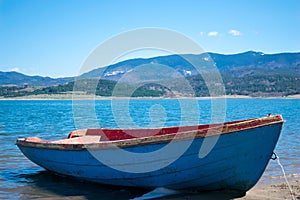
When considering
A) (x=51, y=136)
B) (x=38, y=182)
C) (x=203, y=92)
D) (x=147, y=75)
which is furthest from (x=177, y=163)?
(x=203, y=92)

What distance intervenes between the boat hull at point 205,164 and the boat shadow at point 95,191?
182 mm

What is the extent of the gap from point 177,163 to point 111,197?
2072 millimetres

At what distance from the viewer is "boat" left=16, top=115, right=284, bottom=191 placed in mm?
8547

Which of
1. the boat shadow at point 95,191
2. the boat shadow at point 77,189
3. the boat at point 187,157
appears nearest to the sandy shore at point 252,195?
the boat shadow at point 95,191

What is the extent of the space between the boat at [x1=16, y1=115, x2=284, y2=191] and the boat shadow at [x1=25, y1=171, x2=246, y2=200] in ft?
0.58

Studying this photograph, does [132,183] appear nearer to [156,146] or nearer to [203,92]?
[156,146]

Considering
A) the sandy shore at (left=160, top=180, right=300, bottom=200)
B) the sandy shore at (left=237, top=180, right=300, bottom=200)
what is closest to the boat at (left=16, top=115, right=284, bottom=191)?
the sandy shore at (left=160, top=180, right=300, bottom=200)

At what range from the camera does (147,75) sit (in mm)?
170125

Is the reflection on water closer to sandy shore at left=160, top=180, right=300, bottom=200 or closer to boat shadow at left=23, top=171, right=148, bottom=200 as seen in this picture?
boat shadow at left=23, top=171, right=148, bottom=200

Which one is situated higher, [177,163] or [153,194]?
[177,163]

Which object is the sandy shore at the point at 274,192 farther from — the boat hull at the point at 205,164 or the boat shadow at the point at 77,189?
the boat shadow at the point at 77,189

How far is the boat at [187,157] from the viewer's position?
8547mm

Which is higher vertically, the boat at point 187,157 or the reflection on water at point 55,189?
the boat at point 187,157

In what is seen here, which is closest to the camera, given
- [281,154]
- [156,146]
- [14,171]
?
[156,146]
